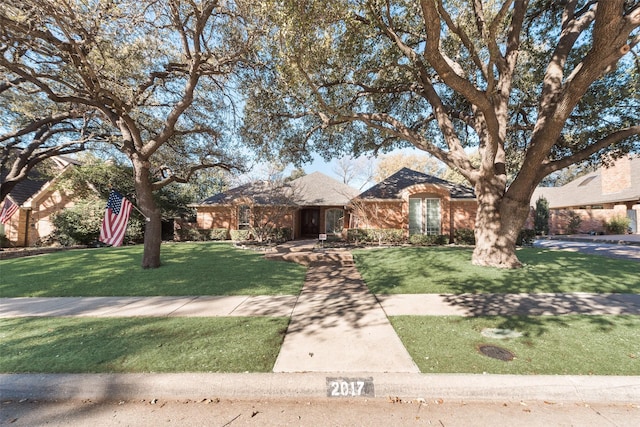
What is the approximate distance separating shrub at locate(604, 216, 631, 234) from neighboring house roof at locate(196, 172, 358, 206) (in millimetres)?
22309

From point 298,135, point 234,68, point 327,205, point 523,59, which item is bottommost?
point 327,205

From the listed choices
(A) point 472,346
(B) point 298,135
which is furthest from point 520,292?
(B) point 298,135

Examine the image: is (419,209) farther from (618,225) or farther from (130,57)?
(618,225)

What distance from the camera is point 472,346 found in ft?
12.1

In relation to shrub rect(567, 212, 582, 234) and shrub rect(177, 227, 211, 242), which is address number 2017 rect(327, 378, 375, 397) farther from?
shrub rect(567, 212, 582, 234)

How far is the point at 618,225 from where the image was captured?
71.4 ft

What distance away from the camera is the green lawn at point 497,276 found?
6590mm

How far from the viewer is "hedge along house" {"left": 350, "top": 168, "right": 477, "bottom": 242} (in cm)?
1688

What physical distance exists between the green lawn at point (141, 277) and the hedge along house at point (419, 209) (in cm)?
905

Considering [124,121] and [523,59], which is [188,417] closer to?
[124,121]

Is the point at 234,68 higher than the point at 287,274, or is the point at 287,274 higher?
the point at 234,68

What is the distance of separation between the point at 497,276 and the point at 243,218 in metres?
18.0

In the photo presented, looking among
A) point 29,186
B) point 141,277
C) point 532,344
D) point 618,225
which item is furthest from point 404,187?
point 29,186

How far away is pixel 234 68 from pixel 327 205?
12.1 m
